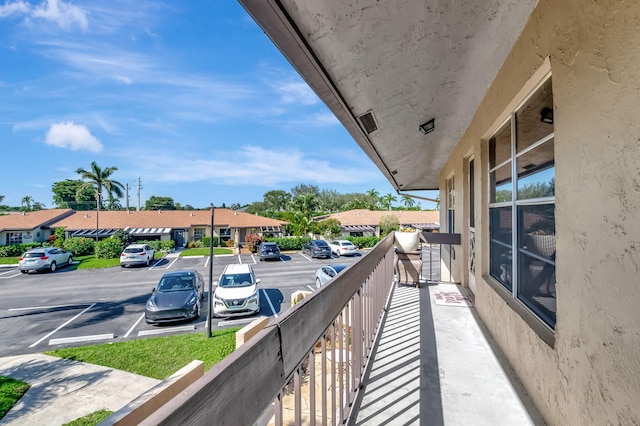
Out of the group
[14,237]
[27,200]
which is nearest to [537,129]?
[14,237]

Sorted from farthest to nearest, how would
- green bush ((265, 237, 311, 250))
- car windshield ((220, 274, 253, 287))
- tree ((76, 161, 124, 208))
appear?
tree ((76, 161, 124, 208)) < green bush ((265, 237, 311, 250)) < car windshield ((220, 274, 253, 287))

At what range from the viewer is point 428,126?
3928 millimetres

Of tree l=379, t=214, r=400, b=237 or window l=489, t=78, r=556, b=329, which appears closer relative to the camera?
window l=489, t=78, r=556, b=329

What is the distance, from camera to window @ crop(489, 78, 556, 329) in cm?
194

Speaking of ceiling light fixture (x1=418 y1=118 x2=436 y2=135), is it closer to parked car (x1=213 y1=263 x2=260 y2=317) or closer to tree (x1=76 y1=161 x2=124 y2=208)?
parked car (x1=213 y1=263 x2=260 y2=317)

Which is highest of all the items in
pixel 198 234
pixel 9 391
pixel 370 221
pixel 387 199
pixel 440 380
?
pixel 387 199

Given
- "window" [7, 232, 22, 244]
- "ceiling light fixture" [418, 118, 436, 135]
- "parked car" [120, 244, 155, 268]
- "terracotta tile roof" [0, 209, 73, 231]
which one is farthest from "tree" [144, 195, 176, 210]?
"ceiling light fixture" [418, 118, 436, 135]

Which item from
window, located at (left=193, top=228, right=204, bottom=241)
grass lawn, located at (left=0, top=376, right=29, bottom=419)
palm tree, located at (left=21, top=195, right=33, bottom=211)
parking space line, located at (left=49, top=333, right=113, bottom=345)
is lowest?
parking space line, located at (left=49, top=333, right=113, bottom=345)

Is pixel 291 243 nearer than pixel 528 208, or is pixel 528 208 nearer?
pixel 528 208

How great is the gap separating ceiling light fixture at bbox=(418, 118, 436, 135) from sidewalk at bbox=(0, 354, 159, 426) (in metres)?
6.69

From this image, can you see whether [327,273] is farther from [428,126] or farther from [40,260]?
[40,260]

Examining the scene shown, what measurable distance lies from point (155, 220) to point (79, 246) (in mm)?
7251

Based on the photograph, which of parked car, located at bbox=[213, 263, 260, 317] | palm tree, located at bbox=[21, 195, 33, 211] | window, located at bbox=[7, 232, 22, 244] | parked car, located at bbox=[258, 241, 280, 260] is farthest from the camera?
palm tree, located at bbox=[21, 195, 33, 211]

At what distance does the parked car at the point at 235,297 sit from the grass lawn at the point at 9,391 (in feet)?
15.4
